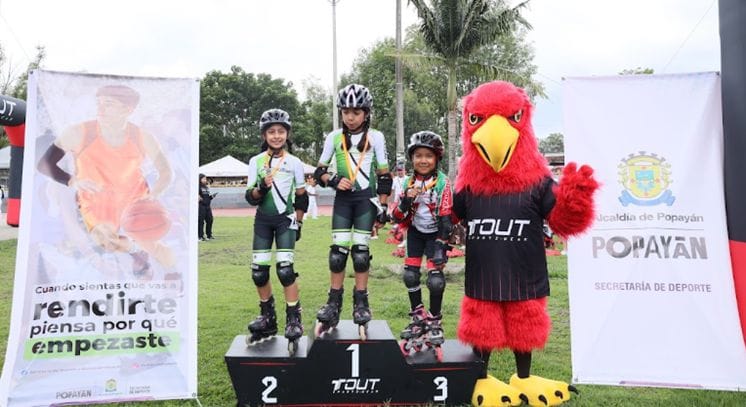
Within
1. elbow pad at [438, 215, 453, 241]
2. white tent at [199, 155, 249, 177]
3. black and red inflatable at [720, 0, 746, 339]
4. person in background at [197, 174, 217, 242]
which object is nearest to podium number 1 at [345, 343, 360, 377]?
elbow pad at [438, 215, 453, 241]

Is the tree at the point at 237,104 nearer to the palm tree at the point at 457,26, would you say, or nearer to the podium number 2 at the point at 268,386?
the palm tree at the point at 457,26

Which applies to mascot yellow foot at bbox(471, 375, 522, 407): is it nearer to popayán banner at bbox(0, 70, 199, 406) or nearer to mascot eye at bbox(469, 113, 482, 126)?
mascot eye at bbox(469, 113, 482, 126)

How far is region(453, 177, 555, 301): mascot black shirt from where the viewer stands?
371 cm

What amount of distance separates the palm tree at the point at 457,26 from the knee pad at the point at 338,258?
10018 millimetres

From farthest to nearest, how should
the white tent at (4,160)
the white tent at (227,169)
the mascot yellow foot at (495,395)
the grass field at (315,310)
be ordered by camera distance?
the white tent at (4,160), the white tent at (227,169), the grass field at (315,310), the mascot yellow foot at (495,395)

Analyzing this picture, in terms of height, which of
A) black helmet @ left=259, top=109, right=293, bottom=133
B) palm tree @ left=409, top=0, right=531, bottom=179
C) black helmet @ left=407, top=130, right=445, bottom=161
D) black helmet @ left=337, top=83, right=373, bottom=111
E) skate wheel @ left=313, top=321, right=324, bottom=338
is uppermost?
palm tree @ left=409, top=0, right=531, bottom=179

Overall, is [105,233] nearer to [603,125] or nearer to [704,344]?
[603,125]

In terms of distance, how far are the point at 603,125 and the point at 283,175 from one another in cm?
254

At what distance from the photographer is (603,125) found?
13.7ft

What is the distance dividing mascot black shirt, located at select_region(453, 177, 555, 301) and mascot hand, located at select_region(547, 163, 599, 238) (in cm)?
9

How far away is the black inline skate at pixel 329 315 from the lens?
157 inches

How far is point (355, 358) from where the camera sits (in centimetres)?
384

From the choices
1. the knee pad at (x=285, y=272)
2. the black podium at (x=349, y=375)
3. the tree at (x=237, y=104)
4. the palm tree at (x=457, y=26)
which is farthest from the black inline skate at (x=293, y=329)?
the tree at (x=237, y=104)

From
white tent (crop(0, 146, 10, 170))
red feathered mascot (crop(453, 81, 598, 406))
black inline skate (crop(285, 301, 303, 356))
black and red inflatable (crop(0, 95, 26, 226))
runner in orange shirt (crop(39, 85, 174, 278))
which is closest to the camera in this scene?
red feathered mascot (crop(453, 81, 598, 406))
